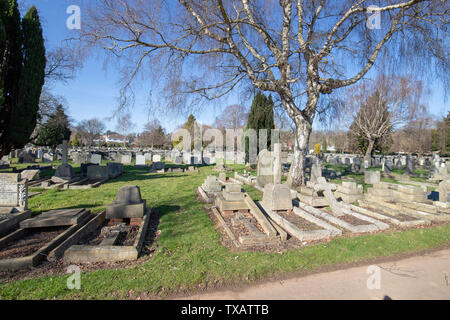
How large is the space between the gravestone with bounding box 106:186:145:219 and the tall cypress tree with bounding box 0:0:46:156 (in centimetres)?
898

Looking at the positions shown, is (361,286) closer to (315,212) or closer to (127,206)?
(315,212)

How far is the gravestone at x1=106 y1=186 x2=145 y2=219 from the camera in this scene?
19.1 feet

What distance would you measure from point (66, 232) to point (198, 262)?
3015 millimetres

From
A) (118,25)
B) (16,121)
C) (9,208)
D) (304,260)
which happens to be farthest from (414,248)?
(16,121)

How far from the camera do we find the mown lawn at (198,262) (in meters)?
3.28

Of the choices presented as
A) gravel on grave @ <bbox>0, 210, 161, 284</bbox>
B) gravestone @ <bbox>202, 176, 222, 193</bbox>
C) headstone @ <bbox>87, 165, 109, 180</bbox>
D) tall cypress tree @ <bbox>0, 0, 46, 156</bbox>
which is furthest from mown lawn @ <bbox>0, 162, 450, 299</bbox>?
headstone @ <bbox>87, 165, 109, 180</bbox>

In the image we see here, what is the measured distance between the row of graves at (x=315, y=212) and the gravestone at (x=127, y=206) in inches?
84.7

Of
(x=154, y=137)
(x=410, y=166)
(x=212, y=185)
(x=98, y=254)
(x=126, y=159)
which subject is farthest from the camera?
(x=154, y=137)

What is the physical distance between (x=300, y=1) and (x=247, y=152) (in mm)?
14371

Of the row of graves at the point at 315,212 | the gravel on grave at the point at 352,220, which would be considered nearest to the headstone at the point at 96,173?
the row of graves at the point at 315,212

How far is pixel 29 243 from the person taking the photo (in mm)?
4691

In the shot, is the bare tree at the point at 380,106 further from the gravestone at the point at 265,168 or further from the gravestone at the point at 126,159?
the gravestone at the point at 126,159

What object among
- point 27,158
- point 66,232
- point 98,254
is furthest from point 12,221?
point 27,158

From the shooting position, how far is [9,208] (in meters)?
5.80
